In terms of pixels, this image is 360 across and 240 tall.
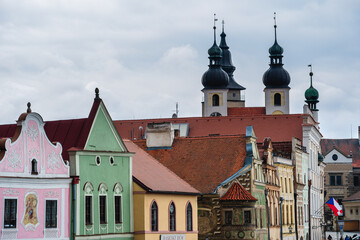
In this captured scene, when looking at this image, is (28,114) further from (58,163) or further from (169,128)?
(169,128)

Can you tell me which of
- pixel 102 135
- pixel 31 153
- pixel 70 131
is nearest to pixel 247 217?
pixel 102 135

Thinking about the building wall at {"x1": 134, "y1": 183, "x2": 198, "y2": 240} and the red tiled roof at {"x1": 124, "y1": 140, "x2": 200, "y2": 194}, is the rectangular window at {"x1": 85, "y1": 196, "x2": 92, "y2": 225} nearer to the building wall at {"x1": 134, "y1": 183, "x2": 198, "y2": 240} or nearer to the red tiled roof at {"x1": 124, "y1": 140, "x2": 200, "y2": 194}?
the building wall at {"x1": 134, "y1": 183, "x2": 198, "y2": 240}

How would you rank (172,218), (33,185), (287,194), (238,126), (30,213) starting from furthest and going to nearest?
(238,126), (287,194), (172,218), (33,185), (30,213)

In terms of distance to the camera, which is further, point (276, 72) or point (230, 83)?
point (230, 83)

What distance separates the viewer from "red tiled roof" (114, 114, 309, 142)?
114 m

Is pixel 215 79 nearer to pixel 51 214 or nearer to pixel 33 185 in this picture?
pixel 51 214

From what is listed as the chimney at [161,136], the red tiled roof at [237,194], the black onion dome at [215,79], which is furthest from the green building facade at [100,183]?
the black onion dome at [215,79]

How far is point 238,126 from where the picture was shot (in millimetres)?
116062

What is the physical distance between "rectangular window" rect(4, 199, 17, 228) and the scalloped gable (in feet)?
4.47

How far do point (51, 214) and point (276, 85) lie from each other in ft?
339

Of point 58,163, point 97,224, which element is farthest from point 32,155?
point 97,224

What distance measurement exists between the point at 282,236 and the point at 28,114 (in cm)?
3639

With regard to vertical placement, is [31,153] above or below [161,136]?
below

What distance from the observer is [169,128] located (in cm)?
7038
